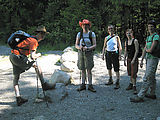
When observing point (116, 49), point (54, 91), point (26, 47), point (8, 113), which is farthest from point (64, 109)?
point (116, 49)

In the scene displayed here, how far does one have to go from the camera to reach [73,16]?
15.4 metres

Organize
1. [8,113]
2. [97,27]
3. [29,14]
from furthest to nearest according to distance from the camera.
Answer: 1. [29,14]
2. [97,27]
3. [8,113]

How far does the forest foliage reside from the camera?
516 inches

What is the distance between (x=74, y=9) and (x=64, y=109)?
13038 mm

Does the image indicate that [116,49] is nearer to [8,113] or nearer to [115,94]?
[115,94]

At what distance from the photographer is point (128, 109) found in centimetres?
351

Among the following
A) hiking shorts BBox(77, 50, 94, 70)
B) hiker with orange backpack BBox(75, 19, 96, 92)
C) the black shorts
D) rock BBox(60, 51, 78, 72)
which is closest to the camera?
hiker with orange backpack BBox(75, 19, 96, 92)

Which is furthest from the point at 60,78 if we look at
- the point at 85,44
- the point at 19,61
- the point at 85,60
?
the point at 19,61

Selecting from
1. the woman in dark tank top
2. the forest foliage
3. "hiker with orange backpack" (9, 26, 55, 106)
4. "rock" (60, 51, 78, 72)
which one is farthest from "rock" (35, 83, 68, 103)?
the forest foliage

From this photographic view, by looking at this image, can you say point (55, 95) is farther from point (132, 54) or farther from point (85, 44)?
point (132, 54)

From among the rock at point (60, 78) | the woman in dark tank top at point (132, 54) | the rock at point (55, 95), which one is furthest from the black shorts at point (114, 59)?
the rock at point (55, 95)

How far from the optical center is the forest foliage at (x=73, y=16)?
43.0 ft

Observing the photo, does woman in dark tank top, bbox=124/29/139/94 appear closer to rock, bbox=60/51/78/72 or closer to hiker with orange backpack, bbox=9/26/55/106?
hiker with orange backpack, bbox=9/26/55/106

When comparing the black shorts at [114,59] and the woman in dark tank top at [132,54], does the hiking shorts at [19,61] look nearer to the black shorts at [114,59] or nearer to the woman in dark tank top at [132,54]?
the black shorts at [114,59]
